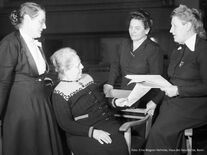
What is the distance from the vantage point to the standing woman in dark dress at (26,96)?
266cm

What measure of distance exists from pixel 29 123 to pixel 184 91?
120 centimetres

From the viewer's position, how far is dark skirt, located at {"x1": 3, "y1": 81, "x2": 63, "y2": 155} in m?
2.70

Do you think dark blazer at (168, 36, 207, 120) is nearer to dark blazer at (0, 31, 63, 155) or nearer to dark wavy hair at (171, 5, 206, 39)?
dark wavy hair at (171, 5, 206, 39)

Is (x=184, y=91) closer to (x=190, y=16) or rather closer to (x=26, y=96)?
(x=190, y=16)

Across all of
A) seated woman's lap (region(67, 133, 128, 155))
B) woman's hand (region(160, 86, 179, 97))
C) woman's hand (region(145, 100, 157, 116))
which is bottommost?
seated woman's lap (region(67, 133, 128, 155))

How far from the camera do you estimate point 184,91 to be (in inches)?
108

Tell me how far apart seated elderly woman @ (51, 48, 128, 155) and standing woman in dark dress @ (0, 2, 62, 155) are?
0.42ft

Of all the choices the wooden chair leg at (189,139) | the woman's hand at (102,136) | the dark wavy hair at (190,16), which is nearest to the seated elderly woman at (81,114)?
the woman's hand at (102,136)

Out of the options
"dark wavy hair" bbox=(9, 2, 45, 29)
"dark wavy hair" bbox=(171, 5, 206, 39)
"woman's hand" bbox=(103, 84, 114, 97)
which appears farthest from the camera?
"woman's hand" bbox=(103, 84, 114, 97)

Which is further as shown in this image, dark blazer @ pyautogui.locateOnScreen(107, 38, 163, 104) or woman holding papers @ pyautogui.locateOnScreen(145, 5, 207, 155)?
dark blazer @ pyautogui.locateOnScreen(107, 38, 163, 104)

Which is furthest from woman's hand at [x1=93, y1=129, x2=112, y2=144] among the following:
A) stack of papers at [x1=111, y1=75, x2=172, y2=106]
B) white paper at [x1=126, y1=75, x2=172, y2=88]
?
white paper at [x1=126, y1=75, x2=172, y2=88]

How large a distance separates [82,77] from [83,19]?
3349 millimetres

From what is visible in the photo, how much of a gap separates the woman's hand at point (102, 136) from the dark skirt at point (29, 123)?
0.35m

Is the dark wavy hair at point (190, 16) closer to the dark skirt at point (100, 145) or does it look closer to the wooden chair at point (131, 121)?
the wooden chair at point (131, 121)
